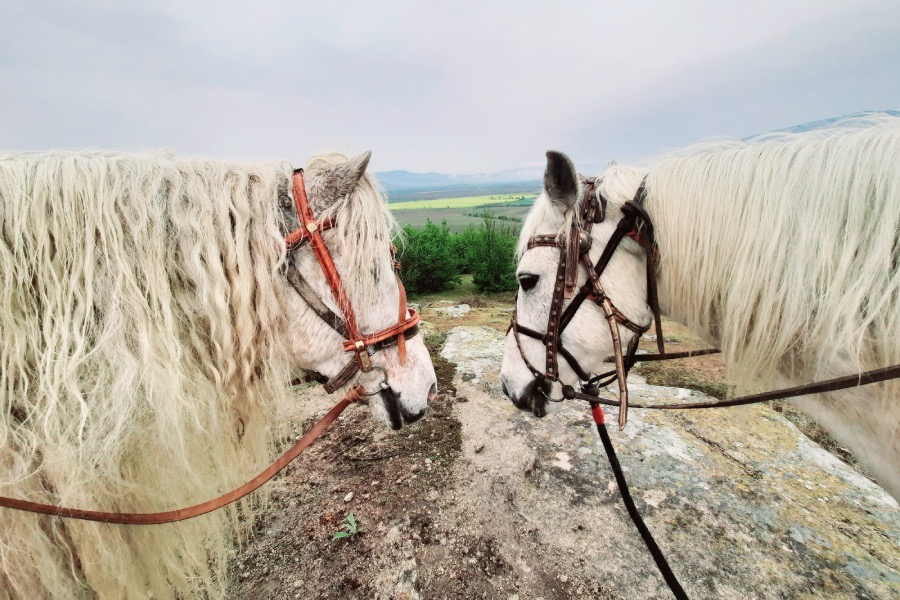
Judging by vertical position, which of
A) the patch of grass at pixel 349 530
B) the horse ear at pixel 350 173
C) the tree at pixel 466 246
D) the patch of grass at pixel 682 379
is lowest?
the patch of grass at pixel 682 379

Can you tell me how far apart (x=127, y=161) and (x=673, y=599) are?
3.64 metres

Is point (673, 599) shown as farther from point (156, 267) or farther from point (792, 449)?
point (156, 267)

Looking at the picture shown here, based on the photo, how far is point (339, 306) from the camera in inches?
64.3

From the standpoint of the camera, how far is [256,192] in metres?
1.53

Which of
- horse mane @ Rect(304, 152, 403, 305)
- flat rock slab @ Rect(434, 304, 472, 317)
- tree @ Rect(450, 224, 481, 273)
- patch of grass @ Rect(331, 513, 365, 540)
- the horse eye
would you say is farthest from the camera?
tree @ Rect(450, 224, 481, 273)

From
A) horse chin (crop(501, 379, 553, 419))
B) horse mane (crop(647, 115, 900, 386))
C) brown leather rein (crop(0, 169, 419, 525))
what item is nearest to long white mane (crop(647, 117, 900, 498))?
horse mane (crop(647, 115, 900, 386))

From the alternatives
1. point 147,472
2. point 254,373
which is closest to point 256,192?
point 254,373

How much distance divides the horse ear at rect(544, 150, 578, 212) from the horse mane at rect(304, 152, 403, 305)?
0.85 metres

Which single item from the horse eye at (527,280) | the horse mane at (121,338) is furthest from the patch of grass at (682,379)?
the horse mane at (121,338)

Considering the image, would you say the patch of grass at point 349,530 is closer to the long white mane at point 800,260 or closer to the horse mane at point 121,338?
the horse mane at point 121,338

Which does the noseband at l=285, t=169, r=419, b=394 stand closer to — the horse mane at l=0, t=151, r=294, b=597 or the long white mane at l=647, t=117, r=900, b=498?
the horse mane at l=0, t=151, r=294, b=597

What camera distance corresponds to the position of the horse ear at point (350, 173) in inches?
61.6

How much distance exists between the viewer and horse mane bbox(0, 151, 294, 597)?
3.83 ft

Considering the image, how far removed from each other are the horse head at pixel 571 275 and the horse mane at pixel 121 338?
106cm
